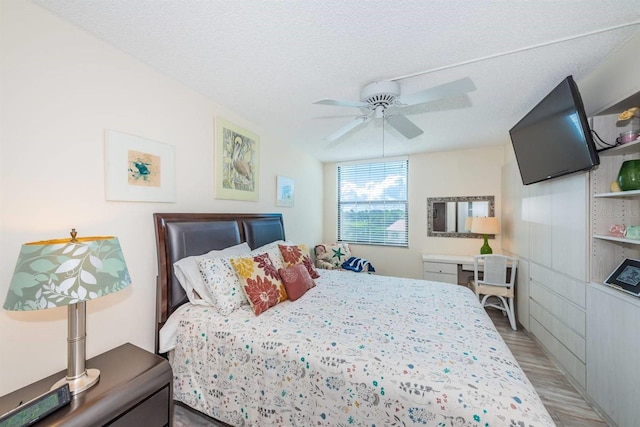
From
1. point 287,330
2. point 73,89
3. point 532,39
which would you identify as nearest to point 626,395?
point 287,330

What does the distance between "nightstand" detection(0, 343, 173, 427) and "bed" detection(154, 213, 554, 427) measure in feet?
0.96

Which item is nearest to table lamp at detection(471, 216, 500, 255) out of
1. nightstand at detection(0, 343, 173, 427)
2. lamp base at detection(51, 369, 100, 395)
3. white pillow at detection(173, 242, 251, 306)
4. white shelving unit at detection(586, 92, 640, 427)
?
white shelving unit at detection(586, 92, 640, 427)

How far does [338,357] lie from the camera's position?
1239mm

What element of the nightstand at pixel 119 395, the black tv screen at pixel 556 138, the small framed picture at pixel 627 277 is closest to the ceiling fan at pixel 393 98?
the black tv screen at pixel 556 138

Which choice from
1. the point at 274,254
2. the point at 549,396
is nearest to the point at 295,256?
the point at 274,254

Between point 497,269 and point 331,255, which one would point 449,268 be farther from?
point 331,255

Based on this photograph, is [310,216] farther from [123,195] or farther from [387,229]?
[123,195]

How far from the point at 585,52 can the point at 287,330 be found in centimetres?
263

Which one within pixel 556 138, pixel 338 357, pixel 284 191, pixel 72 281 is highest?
pixel 556 138

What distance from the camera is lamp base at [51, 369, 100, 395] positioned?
110 centimetres

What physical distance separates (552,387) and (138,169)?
3.63m

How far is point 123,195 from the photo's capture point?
5.38 feet

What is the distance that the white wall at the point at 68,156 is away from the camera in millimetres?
1201

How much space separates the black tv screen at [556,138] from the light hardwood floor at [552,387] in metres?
1.73
